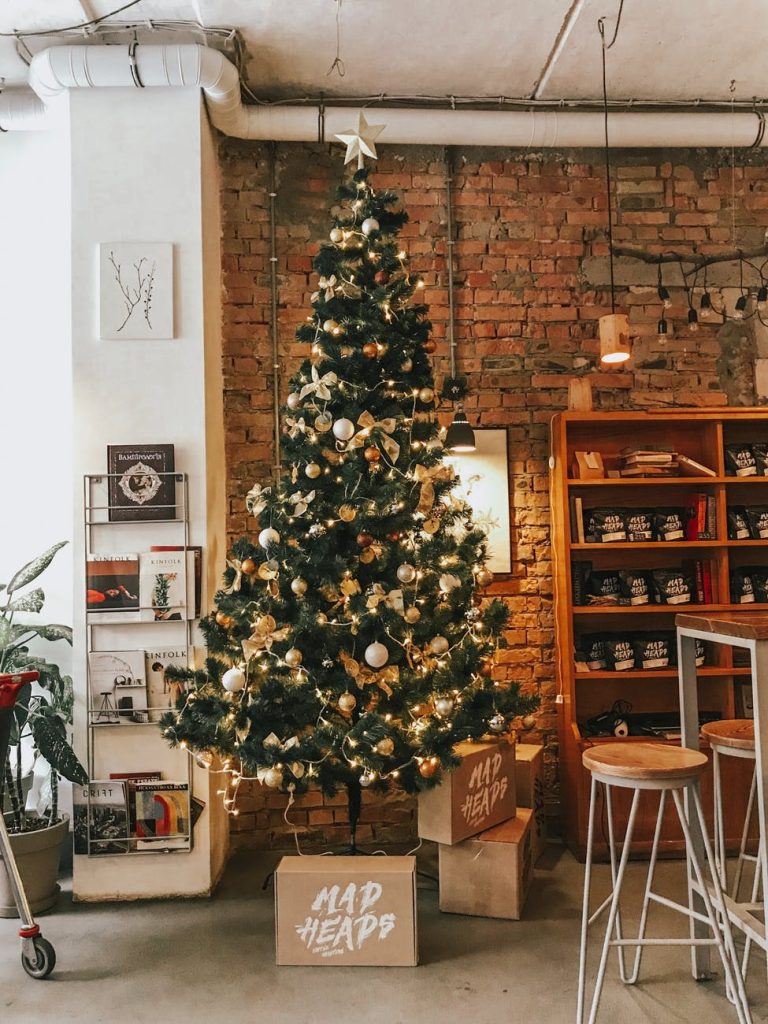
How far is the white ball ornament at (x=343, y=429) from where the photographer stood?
3.05 meters

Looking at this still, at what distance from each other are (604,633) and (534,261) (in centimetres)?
186

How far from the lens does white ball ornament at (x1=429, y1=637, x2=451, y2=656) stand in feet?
10.3

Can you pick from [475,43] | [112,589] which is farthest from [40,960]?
[475,43]

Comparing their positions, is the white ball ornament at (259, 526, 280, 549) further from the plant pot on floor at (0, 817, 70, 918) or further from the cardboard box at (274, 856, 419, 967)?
the plant pot on floor at (0, 817, 70, 918)

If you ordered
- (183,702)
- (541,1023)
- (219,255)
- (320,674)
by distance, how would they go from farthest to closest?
1. (219,255)
2. (183,702)
3. (320,674)
4. (541,1023)

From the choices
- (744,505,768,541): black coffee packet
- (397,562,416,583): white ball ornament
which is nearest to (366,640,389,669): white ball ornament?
(397,562,416,583): white ball ornament

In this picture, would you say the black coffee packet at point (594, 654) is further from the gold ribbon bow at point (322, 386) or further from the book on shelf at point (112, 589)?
the book on shelf at point (112, 589)

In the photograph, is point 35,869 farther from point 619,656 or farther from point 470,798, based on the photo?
point 619,656

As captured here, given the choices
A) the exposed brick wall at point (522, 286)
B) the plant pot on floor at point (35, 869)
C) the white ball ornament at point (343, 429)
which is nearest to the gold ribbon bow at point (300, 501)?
the white ball ornament at point (343, 429)

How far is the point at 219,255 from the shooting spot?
4.07m

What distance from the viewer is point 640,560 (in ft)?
13.7

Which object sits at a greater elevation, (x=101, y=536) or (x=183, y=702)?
(x=101, y=536)

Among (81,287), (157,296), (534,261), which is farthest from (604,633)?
(81,287)

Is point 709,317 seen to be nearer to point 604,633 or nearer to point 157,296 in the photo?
point 604,633
